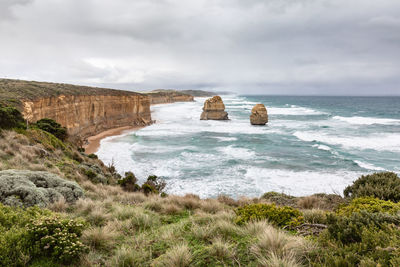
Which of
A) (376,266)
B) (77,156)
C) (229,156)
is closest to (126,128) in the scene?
(229,156)

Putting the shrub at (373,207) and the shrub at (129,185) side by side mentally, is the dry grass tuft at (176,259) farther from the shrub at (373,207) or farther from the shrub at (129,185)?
the shrub at (129,185)

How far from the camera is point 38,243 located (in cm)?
345

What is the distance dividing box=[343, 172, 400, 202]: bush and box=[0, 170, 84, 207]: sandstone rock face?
28.6 ft

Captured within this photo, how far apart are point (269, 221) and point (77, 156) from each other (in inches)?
550

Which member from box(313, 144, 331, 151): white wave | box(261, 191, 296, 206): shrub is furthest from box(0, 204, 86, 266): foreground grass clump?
box(313, 144, 331, 151): white wave

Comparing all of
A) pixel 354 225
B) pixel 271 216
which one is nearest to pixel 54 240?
pixel 271 216

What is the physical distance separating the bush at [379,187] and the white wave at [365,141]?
2256cm

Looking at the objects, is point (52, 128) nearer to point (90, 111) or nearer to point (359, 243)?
point (90, 111)

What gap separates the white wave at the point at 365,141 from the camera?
90.1 feet

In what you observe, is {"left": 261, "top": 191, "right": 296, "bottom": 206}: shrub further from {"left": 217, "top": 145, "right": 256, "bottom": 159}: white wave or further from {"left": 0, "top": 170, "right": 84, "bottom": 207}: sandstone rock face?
{"left": 217, "top": 145, "right": 256, "bottom": 159}: white wave

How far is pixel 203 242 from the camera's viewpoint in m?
4.15

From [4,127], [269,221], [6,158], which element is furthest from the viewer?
[4,127]

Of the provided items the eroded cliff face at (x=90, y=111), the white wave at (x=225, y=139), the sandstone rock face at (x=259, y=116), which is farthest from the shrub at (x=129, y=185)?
the sandstone rock face at (x=259, y=116)

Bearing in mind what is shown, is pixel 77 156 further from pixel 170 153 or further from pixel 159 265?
pixel 159 265
